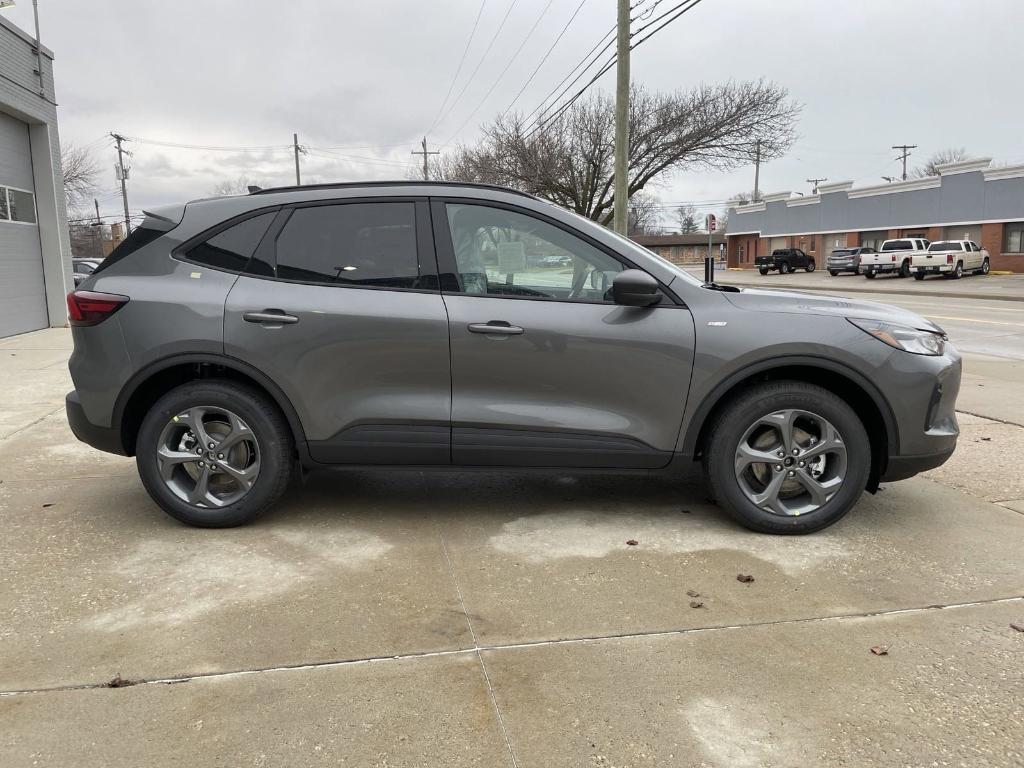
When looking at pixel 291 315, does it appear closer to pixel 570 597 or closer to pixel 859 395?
pixel 570 597

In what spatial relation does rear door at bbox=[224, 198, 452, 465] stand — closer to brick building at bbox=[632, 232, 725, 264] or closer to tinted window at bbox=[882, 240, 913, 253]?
tinted window at bbox=[882, 240, 913, 253]

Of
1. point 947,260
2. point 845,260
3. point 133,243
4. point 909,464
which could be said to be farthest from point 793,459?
point 845,260

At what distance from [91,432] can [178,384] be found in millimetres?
512

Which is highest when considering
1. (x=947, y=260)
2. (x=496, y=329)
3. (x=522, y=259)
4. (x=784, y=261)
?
(x=784, y=261)

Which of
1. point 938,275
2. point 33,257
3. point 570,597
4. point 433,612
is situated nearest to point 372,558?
point 433,612

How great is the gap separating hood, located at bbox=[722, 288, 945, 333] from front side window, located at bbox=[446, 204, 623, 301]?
684 millimetres

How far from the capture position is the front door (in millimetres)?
3838

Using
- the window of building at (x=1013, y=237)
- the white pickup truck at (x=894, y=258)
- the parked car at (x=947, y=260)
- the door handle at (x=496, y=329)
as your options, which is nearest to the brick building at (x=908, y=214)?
the window of building at (x=1013, y=237)

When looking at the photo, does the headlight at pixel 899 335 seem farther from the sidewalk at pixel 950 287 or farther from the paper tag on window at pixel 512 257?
the sidewalk at pixel 950 287

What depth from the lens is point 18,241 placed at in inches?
579

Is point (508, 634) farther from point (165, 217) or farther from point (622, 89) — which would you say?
point (622, 89)

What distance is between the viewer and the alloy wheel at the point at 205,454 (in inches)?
→ 156

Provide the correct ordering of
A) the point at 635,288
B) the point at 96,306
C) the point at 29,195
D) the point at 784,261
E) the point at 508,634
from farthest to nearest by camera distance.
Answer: the point at 784,261 → the point at 29,195 → the point at 96,306 → the point at 635,288 → the point at 508,634

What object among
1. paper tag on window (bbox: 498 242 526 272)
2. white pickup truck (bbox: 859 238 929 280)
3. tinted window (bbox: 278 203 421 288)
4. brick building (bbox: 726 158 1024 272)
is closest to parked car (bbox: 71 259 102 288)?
tinted window (bbox: 278 203 421 288)
